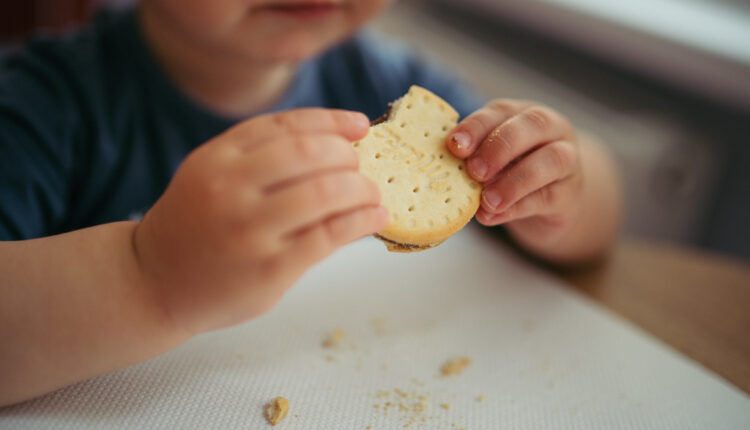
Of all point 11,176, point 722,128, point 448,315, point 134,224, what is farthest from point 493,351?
point 722,128

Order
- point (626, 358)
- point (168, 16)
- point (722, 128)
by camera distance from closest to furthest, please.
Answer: point (626, 358) < point (168, 16) < point (722, 128)

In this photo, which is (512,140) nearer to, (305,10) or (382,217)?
(382,217)

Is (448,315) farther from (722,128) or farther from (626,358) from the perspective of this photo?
(722,128)

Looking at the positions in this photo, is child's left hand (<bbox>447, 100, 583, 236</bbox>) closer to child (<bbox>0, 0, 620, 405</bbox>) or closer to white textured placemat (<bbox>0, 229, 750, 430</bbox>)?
child (<bbox>0, 0, 620, 405</bbox>)

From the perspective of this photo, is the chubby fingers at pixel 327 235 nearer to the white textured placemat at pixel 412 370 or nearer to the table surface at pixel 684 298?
the white textured placemat at pixel 412 370

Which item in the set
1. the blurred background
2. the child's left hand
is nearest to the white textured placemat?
the child's left hand

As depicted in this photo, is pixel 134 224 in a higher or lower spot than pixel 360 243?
higher
